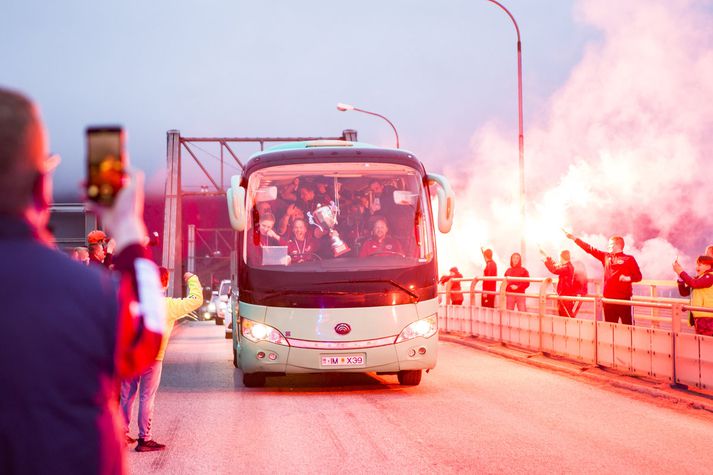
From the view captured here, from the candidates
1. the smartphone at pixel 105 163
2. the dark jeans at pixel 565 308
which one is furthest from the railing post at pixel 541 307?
the smartphone at pixel 105 163

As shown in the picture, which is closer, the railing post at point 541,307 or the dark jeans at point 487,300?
the railing post at point 541,307

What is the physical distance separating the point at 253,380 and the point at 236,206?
2535mm

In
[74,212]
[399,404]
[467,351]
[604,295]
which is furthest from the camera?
[74,212]

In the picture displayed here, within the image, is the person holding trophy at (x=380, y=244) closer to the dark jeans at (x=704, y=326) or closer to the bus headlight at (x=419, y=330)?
the bus headlight at (x=419, y=330)

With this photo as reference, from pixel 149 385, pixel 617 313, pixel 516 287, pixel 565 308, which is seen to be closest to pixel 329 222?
pixel 617 313

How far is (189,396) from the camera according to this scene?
13.3 metres

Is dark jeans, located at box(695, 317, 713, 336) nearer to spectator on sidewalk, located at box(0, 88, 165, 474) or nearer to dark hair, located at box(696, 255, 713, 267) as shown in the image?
dark hair, located at box(696, 255, 713, 267)

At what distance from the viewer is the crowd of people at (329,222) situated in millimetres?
13375

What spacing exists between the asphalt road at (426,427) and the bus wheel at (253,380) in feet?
0.48

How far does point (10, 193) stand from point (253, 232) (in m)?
11.1

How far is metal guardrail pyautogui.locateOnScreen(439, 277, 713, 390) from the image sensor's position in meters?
12.3

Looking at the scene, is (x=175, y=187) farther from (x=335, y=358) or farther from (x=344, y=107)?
(x=335, y=358)

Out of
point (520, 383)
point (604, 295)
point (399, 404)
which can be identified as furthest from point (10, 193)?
point (604, 295)

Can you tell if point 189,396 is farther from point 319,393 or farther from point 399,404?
point 399,404
